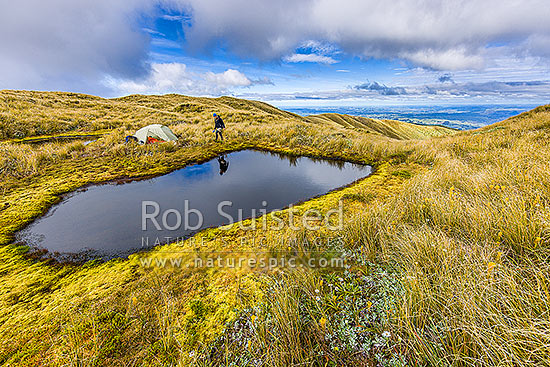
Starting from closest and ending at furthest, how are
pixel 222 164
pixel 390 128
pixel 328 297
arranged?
pixel 328 297 → pixel 222 164 → pixel 390 128

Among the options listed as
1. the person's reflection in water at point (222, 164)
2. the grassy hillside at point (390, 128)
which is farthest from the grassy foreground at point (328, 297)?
the grassy hillside at point (390, 128)

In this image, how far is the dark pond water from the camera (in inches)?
156

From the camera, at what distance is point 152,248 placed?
364 centimetres

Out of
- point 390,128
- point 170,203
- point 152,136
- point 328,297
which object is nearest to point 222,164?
point 170,203

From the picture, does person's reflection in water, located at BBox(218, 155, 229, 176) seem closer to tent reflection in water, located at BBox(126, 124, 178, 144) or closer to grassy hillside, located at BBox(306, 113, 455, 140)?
tent reflection in water, located at BBox(126, 124, 178, 144)

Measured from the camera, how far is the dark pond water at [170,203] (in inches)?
156

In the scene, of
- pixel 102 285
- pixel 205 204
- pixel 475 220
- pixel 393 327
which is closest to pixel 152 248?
pixel 102 285

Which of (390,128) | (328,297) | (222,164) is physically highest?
(222,164)

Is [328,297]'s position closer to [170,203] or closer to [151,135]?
[170,203]

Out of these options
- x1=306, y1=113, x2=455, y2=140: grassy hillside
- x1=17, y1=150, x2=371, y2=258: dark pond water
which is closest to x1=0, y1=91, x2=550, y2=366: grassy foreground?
x1=17, y1=150, x2=371, y2=258: dark pond water

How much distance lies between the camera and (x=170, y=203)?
5305 millimetres

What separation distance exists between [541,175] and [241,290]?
18.6 feet

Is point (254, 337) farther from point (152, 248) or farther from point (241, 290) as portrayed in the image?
point (152, 248)

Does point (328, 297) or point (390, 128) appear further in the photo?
point (390, 128)
